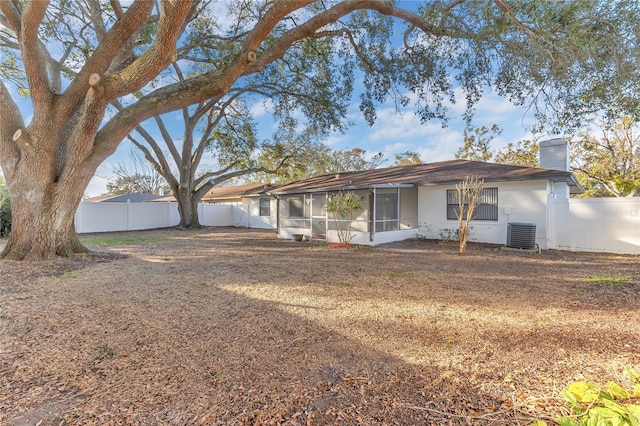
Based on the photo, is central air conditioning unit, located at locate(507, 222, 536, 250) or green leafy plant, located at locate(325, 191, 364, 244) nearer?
central air conditioning unit, located at locate(507, 222, 536, 250)

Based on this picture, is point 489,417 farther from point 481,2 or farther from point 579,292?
point 481,2

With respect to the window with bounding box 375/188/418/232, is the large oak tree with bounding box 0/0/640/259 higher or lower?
higher

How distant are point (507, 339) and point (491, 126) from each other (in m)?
24.2

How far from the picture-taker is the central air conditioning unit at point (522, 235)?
30.9 feet

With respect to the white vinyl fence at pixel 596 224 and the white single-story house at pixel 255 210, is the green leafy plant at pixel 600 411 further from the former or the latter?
the white single-story house at pixel 255 210

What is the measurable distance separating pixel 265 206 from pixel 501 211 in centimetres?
1486

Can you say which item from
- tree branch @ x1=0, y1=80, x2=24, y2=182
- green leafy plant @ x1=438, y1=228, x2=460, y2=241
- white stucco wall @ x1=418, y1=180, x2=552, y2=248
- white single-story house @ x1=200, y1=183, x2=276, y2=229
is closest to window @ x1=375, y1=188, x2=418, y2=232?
white stucco wall @ x1=418, y1=180, x2=552, y2=248

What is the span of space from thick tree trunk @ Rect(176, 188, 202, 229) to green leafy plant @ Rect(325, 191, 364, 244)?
11.1 metres

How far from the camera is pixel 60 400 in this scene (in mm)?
2039

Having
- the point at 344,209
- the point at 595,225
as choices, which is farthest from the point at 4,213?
the point at 595,225

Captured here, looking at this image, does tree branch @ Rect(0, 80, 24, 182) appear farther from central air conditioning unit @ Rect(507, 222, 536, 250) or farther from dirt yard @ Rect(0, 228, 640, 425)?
central air conditioning unit @ Rect(507, 222, 536, 250)

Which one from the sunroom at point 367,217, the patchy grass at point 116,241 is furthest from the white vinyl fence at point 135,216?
the sunroom at point 367,217

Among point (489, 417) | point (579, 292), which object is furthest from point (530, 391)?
point (579, 292)

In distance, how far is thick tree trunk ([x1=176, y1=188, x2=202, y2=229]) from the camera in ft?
61.4
